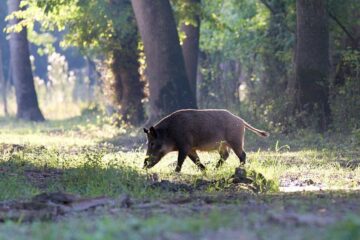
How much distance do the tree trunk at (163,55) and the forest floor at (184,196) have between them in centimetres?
385

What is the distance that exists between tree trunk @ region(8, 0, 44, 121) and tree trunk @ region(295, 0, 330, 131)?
16.1 meters

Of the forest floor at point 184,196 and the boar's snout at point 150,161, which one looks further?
the boar's snout at point 150,161

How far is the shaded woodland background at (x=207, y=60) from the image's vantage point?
23.2 m

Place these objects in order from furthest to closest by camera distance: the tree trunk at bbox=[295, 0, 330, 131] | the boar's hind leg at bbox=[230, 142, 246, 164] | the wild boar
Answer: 1. the tree trunk at bbox=[295, 0, 330, 131]
2. the boar's hind leg at bbox=[230, 142, 246, 164]
3. the wild boar

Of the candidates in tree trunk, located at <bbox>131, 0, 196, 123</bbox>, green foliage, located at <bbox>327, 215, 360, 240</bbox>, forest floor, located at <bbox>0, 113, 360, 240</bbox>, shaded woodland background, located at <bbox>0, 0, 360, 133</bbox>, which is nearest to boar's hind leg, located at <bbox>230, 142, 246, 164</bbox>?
forest floor, located at <bbox>0, 113, 360, 240</bbox>

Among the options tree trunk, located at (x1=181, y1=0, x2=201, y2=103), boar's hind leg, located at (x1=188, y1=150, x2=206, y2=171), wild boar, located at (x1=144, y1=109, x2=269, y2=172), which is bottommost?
boar's hind leg, located at (x1=188, y1=150, x2=206, y2=171)

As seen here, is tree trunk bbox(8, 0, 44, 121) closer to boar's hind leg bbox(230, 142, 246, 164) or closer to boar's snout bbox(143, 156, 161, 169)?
boar's hind leg bbox(230, 142, 246, 164)

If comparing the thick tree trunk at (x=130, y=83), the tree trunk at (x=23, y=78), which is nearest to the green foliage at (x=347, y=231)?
the thick tree trunk at (x=130, y=83)

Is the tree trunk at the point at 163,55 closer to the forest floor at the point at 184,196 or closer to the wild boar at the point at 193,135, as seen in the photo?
the forest floor at the point at 184,196

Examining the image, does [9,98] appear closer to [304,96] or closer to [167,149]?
[304,96]

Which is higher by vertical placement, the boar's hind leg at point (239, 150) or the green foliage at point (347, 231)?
the green foliage at point (347, 231)

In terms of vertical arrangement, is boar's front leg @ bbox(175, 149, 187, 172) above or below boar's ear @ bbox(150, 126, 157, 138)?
below

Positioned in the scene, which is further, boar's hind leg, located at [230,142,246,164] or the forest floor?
boar's hind leg, located at [230,142,246,164]

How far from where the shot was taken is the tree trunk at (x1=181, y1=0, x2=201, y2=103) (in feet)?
95.8
